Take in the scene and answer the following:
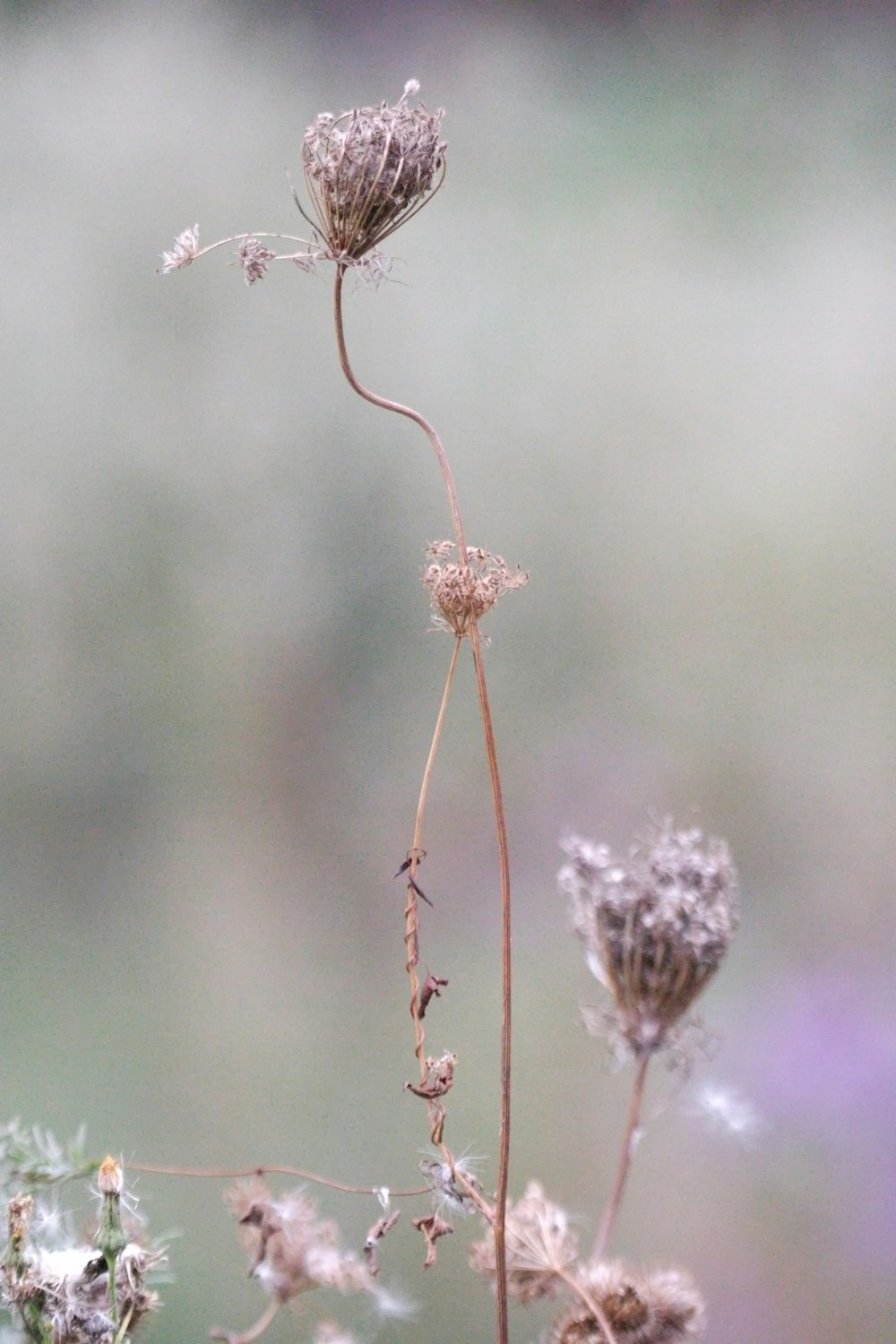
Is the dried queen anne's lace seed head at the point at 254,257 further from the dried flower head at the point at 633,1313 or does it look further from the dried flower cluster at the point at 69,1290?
the dried flower head at the point at 633,1313

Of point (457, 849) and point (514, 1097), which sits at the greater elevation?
point (457, 849)

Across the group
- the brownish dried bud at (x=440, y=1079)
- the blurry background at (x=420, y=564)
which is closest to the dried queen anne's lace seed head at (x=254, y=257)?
the blurry background at (x=420, y=564)

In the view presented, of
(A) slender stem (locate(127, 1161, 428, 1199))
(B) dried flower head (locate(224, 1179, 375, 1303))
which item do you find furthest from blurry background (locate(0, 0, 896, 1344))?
(B) dried flower head (locate(224, 1179, 375, 1303))

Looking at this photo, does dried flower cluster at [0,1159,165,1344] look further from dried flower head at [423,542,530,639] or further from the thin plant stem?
dried flower head at [423,542,530,639]

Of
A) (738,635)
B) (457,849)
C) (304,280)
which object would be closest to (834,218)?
(738,635)

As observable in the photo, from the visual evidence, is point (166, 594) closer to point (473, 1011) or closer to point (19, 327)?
point (19, 327)
